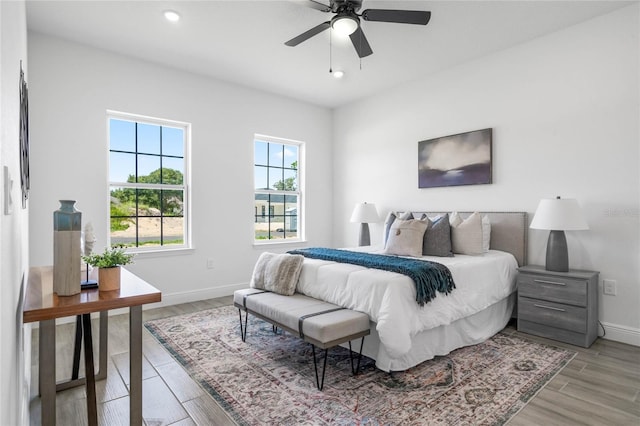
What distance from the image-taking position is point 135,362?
1517 mm

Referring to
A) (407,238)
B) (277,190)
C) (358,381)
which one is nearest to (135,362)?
(358,381)

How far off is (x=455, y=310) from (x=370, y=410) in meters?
1.10

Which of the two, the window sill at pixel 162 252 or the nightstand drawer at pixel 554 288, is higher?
the window sill at pixel 162 252

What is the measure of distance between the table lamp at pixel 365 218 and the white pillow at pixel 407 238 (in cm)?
128

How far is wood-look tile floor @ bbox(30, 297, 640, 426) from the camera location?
1896mm

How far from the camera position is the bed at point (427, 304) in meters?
2.28

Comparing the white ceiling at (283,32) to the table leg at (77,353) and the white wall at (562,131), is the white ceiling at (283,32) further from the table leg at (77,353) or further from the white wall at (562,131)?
the table leg at (77,353)

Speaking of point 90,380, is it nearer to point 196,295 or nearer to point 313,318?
point 313,318

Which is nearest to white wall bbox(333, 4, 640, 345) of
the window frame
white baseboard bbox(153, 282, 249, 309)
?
the window frame

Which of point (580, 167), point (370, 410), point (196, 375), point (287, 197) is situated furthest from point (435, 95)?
point (196, 375)

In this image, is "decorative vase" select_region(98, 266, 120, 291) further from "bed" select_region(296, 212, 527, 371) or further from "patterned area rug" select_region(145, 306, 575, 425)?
"bed" select_region(296, 212, 527, 371)

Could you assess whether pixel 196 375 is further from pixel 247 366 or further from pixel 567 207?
pixel 567 207

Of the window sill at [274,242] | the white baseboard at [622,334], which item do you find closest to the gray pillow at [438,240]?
the white baseboard at [622,334]

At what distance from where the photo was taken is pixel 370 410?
1955 mm
